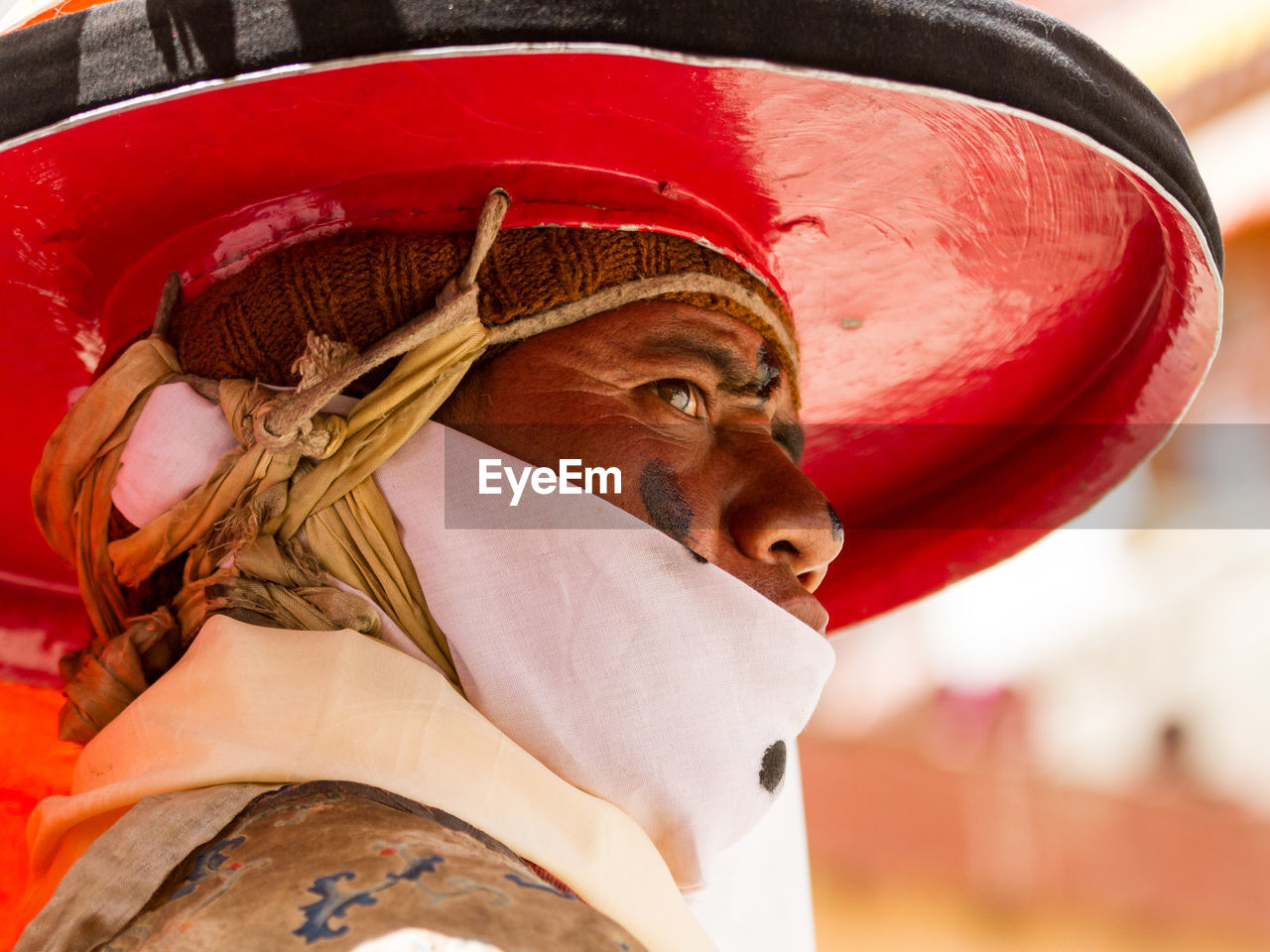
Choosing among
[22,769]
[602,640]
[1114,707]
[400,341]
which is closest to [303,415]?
[400,341]

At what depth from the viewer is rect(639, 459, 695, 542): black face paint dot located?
1.56 metres

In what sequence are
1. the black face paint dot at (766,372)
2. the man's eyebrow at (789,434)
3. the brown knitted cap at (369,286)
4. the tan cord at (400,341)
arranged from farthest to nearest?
1. the man's eyebrow at (789,434)
2. the black face paint dot at (766,372)
3. the brown knitted cap at (369,286)
4. the tan cord at (400,341)

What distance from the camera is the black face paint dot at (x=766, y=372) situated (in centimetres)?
177

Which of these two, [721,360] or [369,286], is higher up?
[369,286]

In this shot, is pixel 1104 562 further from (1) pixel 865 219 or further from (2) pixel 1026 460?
(1) pixel 865 219

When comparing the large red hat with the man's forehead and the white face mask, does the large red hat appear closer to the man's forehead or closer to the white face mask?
the man's forehead

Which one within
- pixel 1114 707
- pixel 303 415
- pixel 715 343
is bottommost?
pixel 1114 707

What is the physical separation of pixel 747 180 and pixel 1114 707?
597 cm

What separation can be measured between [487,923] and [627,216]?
1009mm

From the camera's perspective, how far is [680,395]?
1703 mm

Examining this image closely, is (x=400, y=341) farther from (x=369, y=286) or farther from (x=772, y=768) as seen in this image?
(x=772, y=768)

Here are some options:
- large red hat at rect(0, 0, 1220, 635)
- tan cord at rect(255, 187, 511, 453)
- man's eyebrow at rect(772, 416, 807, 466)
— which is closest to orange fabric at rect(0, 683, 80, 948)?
large red hat at rect(0, 0, 1220, 635)

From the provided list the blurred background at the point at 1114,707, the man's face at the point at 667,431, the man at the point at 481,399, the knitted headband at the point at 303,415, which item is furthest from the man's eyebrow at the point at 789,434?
the blurred background at the point at 1114,707

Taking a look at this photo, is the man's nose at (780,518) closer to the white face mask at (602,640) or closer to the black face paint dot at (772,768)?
the white face mask at (602,640)
